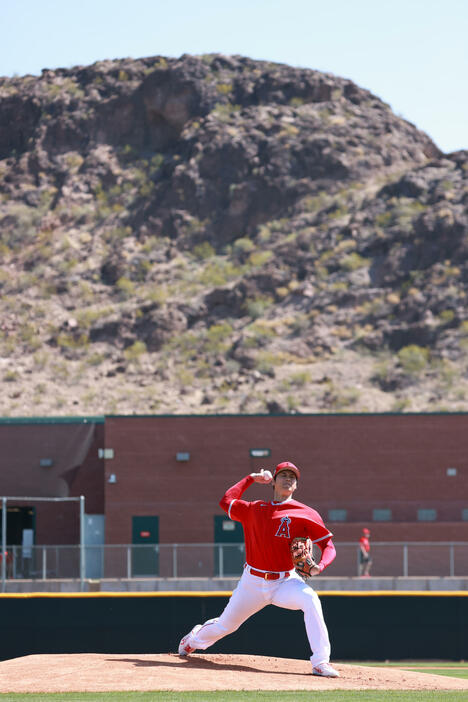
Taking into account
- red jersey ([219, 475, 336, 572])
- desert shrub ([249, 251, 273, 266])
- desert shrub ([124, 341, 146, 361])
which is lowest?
red jersey ([219, 475, 336, 572])

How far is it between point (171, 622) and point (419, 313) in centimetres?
5701

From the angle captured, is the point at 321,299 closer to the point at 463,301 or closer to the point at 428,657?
the point at 463,301

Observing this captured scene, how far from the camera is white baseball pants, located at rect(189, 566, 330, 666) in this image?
12211mm

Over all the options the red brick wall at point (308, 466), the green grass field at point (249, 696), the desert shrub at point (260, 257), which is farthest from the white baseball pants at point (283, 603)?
the desert shrub at point (260, 257)

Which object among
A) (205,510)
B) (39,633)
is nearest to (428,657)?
(39,633)

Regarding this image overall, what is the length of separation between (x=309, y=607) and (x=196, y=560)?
22.3 m

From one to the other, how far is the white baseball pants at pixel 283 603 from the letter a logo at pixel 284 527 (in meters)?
0.41

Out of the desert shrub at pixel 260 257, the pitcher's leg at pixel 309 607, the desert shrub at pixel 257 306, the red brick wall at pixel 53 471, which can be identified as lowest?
the pitcher's leg at pixel 309 607

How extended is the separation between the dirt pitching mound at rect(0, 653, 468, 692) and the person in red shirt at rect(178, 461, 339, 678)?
44 cm

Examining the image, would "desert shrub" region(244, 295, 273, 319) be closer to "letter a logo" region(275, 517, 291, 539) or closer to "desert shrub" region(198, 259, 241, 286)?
"desert shrub" region(198, 259, 241, 286)

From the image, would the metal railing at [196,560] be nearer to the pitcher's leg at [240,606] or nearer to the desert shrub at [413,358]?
the pitcher's leg at [240,606]

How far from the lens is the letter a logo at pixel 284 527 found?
12508mm

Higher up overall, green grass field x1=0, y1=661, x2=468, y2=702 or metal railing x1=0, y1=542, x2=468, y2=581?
metal railing x1=0, y1=542, x2=468, y2=581

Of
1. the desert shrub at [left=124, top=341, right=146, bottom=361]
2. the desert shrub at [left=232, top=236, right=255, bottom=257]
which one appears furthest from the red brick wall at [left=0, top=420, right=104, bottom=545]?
the desert shrub at [left=232, top=236, right=255, bottom=257]
